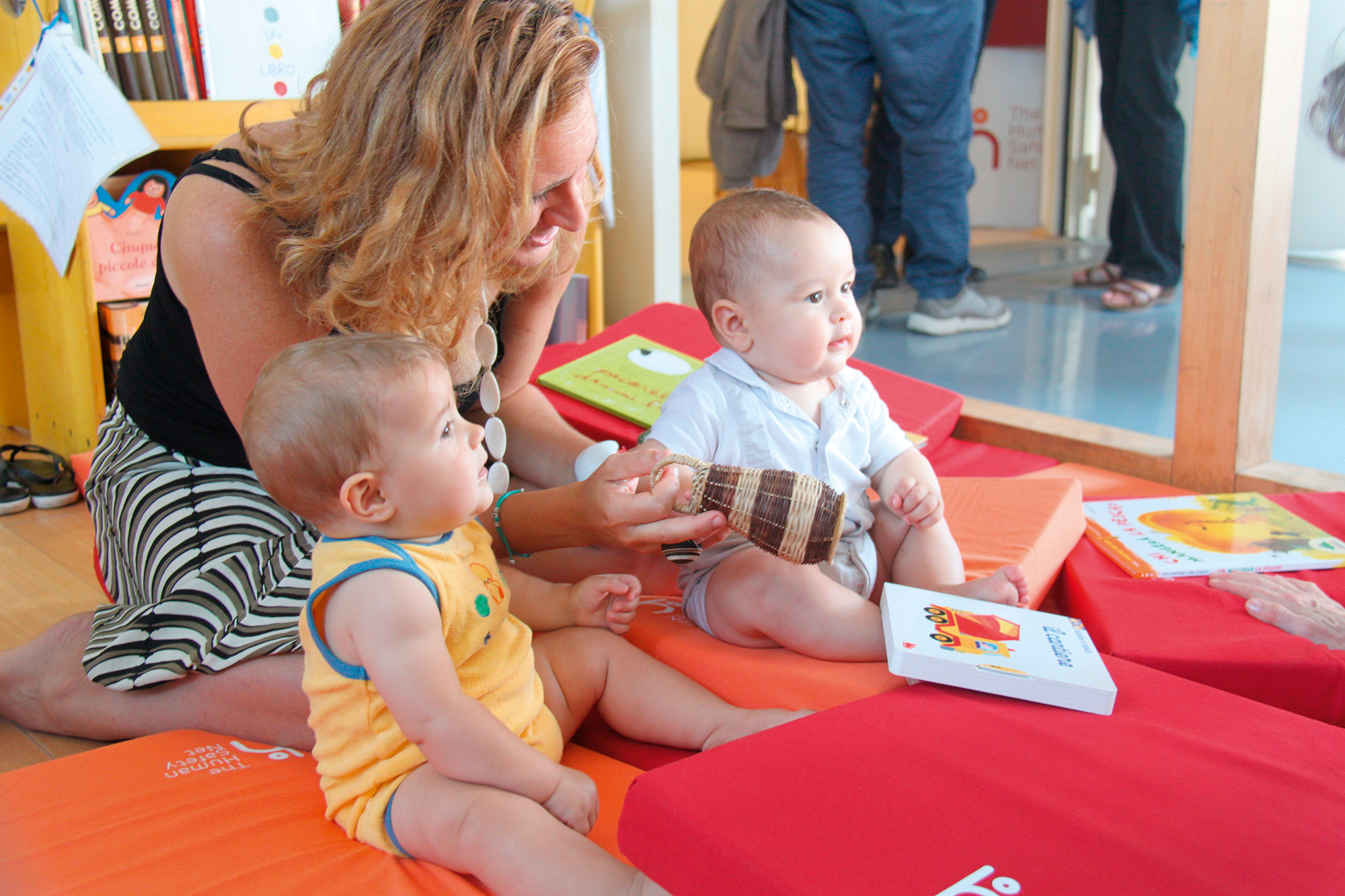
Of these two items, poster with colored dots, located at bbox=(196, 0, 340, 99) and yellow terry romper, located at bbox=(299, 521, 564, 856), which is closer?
yellow terry romper, located at bbox=(299, 521, 564, 856)

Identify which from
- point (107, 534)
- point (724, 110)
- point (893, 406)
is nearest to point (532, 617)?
point (107, 534)

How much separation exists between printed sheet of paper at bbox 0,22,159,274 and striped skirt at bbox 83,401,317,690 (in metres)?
0.86

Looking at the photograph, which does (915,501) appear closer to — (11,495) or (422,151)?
(422,151)

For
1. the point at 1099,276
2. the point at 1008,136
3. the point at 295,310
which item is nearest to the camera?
the point at 295,310

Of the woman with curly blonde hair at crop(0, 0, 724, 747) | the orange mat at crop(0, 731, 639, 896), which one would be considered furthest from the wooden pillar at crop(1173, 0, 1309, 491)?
the orange mat at crop(0, 731, 639, 896)

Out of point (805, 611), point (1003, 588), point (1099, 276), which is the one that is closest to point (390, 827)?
point (805, 611)

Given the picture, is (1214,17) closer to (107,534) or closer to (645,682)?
(645,682)

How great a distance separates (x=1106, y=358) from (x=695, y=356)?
4.34ft

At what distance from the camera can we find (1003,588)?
1.14 meters

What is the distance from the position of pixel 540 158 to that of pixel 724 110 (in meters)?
2.27

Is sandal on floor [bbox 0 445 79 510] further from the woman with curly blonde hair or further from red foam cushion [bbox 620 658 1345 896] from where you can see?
red foam cushion [bbox 620 658 1345 896]

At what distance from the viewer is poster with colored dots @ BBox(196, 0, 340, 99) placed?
207 centimetres

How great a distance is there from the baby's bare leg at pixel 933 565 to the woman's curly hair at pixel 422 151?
557 millimetres

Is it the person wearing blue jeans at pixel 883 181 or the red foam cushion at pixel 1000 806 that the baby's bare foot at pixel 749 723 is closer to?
the red foam cushion at pixel 1000 806
